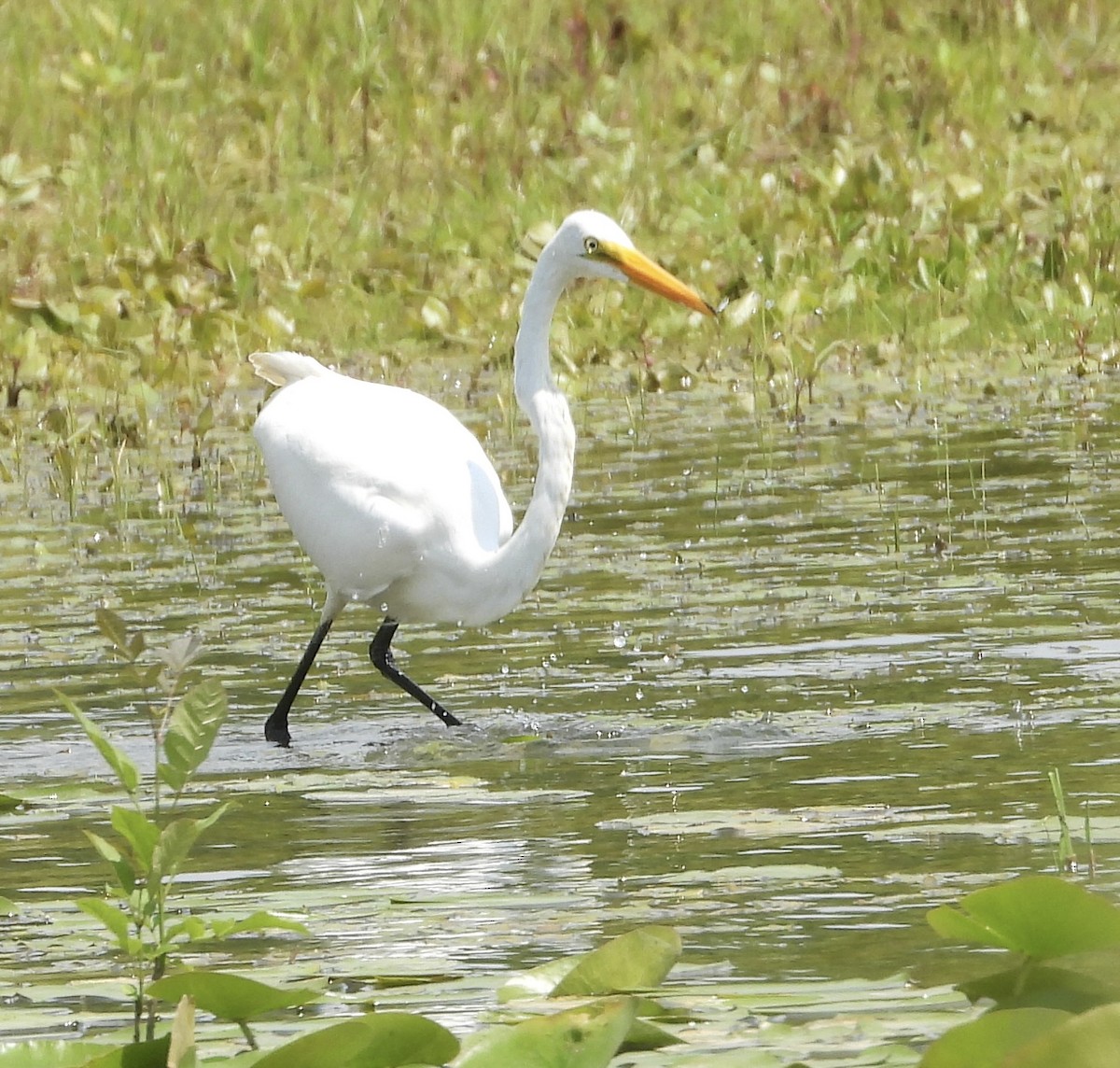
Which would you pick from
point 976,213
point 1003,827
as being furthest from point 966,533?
point 976,213

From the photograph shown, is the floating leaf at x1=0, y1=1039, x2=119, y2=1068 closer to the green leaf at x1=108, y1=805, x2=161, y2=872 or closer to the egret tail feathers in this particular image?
the green leaf at x1=108, y1=805, x2=161, y2=872

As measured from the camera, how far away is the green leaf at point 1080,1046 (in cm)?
273

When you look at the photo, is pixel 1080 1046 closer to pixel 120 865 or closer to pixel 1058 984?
pixel 1058 984

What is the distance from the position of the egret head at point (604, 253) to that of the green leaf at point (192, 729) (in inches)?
147

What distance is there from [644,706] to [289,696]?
3.18 ft

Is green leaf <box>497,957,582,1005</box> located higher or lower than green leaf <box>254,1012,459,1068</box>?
lower

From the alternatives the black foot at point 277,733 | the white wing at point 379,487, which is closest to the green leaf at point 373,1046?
the black foot at point 277,733

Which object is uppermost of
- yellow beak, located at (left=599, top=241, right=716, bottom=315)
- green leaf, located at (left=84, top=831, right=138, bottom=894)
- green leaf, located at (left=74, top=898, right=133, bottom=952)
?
yellow beak, located at (left=599, top=241, right=716, bottom=315)

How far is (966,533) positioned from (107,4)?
10.5 meters

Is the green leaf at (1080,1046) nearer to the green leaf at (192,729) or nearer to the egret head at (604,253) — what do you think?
the green leaf at (192,729)

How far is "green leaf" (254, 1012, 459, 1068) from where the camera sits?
10.1 feet

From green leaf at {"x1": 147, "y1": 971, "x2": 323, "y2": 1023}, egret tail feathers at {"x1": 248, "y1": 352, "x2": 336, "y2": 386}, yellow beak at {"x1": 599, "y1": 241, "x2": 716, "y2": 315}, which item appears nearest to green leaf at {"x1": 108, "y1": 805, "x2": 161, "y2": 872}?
green leaf at {"x1": 147, "y1": 971, "x2": 323, "y2": 1023}

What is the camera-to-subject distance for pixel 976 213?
1340 cm

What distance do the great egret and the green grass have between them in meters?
3.69
